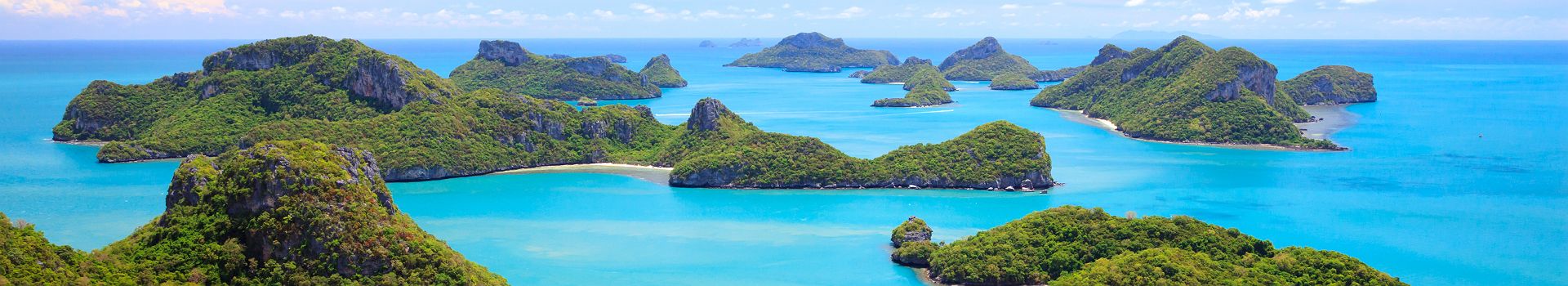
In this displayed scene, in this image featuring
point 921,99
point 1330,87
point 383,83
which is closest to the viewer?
point 383,83

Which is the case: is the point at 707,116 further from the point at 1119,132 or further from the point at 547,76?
the point at 547,76

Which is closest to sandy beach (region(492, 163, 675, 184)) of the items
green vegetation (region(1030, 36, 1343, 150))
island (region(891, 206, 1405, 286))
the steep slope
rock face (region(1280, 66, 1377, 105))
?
the steep slope

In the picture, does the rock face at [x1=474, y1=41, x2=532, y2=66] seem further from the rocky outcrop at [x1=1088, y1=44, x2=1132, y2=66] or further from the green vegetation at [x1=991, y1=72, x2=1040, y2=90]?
the rocky outcrop at [x1=1088, y1=44, x2=1132, y2=66]

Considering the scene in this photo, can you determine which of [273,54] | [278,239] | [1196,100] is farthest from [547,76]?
[278,239]

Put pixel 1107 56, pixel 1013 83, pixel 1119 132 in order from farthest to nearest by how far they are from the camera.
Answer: pixel 1013 83
pixel 1107 56
pixel 1119 132

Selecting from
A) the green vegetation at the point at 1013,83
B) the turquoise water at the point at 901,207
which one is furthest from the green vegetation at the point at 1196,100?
the green vegetation at the point at 1013,83

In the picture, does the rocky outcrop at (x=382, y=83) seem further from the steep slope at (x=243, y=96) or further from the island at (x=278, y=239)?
the island at (x=278, y=239)

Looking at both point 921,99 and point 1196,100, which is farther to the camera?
point 921,99
